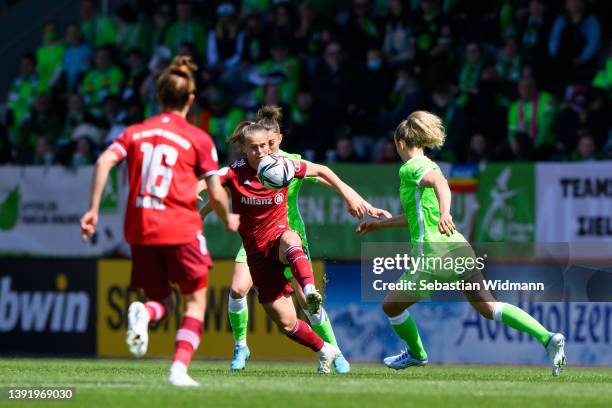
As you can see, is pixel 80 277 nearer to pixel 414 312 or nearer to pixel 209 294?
pixel 209 294

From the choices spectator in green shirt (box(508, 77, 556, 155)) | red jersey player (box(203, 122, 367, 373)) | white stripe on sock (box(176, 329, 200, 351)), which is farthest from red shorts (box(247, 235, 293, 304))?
spectator in green shirt (box(508, 77, 556, 155))

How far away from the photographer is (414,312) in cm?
1565

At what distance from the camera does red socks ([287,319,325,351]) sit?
11.1 m

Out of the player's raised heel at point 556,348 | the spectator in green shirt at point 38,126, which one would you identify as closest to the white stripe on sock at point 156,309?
the player's raised heel at point 556,348

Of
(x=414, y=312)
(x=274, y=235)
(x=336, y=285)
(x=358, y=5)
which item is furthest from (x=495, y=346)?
(x=358, y=5)

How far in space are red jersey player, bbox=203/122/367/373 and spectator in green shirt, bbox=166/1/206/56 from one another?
993 cm

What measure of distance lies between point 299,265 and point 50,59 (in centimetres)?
1214

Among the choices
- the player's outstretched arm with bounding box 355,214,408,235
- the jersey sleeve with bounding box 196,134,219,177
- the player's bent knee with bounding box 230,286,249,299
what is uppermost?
the jersey sleeve with bounding box 196,134,219,177

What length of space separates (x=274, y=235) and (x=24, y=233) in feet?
24.7

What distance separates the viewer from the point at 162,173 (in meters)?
8.62

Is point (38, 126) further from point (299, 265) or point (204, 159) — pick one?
point (204, 159)

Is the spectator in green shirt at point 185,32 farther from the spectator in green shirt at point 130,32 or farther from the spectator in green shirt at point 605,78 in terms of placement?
the spectator in green shirt at point 605,78

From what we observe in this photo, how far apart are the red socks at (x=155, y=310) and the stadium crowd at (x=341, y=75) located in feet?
26.9

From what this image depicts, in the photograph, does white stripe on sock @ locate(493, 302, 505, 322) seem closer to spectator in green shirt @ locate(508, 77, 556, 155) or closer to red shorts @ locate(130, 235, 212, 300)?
red shorts @ locate(130, 235, 212, 300)
